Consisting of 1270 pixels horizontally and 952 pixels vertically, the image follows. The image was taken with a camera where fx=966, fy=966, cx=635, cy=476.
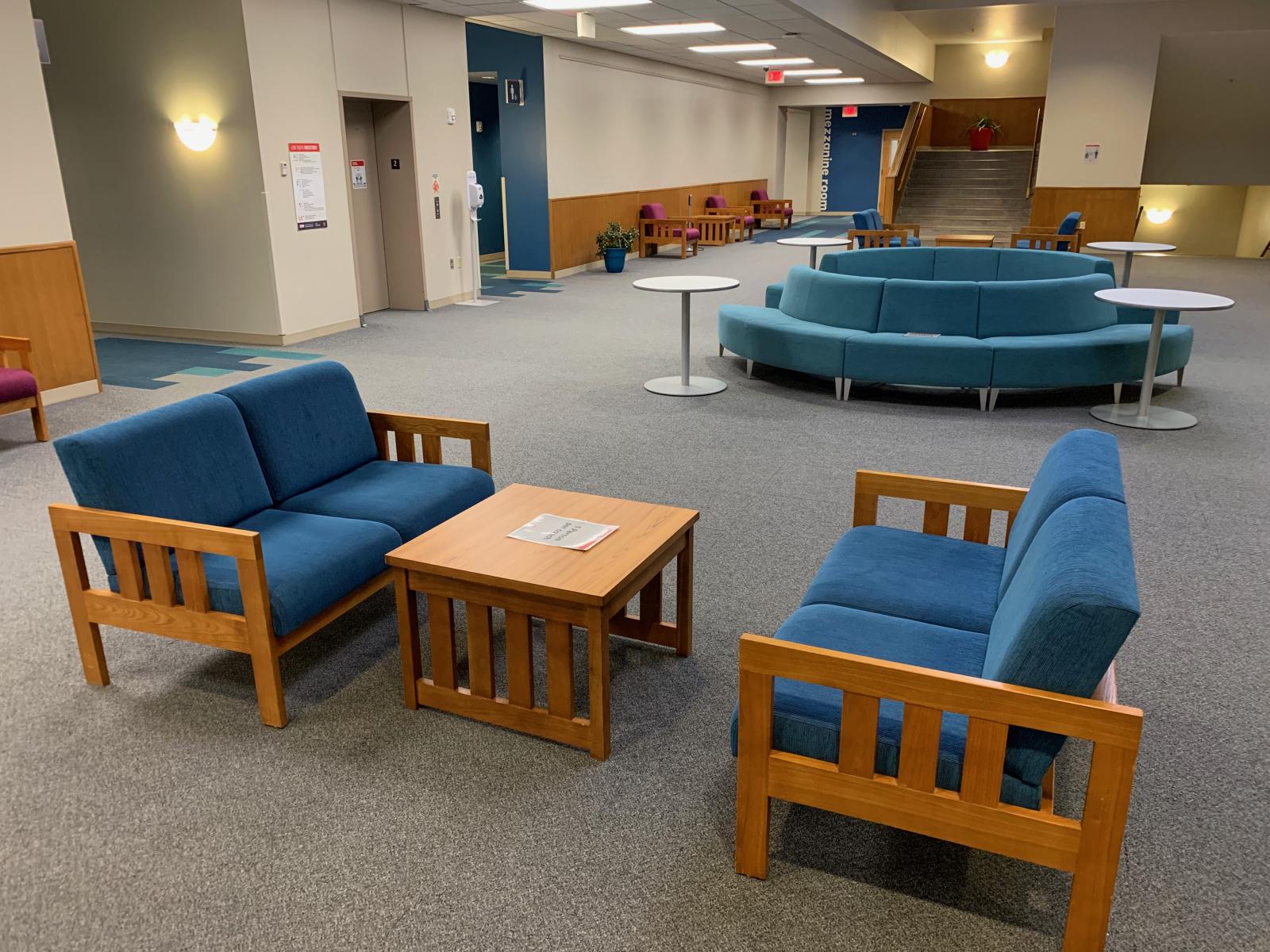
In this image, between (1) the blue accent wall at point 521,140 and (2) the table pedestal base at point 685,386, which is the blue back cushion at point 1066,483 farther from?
(1) the blue accent wall at point 521,140

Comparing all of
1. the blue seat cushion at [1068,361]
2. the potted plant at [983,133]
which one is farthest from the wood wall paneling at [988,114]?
the blue seat cushion at [1068,361]

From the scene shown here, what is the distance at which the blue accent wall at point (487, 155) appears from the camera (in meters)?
Answer: 14.0

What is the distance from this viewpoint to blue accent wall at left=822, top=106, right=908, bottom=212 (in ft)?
75.3

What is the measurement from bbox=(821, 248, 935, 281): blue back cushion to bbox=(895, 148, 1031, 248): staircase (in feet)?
26.7

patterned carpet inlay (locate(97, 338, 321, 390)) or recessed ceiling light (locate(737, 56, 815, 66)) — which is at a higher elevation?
recessed ceiling light (locate(737, 56, 815, 66))

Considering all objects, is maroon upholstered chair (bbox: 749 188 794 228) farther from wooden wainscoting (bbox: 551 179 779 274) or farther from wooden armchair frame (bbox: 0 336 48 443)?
wooden armchair frame (bbox: 0 336 48 443)

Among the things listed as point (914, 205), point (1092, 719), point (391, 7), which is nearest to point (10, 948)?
point (1092, 719)

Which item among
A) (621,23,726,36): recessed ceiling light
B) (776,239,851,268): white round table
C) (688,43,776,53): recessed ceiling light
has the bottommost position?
(776,239,851,268): white round table

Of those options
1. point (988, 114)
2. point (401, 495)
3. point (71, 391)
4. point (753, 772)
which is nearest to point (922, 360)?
point (401, 495)

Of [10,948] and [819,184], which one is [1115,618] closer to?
[10,948]

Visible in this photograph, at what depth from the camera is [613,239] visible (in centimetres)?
1336

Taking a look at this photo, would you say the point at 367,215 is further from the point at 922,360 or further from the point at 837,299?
the point at 922,360

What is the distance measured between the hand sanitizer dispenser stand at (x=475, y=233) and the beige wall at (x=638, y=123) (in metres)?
2.08

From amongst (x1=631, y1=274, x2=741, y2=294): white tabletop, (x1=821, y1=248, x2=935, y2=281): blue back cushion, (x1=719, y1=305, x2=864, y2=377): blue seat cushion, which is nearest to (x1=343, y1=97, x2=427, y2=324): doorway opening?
(x1=631, y1=274, x2=741, y2=294): white tabletop
